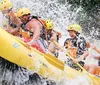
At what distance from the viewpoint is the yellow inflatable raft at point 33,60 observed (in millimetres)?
5273

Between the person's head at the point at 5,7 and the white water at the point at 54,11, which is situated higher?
the person's head at the point at 5,7

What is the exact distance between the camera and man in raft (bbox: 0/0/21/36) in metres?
5.79

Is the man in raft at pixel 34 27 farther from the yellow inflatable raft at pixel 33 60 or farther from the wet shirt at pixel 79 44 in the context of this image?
the wet shirt at pixel 79 44

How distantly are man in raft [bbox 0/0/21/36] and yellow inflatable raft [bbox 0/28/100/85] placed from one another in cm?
47

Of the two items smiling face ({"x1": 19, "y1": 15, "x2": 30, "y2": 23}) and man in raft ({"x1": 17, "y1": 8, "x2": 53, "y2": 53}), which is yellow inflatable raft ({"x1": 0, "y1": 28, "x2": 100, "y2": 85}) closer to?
man in raft ({"x1": 17, "y1": 8, "x2": 53, "y2": 53})

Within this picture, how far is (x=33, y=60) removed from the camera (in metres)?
5.46

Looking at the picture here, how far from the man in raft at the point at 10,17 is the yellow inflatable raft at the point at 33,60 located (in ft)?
1.53

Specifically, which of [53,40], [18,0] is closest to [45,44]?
[53,40]

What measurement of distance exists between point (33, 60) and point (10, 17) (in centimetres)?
79

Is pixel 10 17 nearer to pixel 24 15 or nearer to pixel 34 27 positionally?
pixel 24 15

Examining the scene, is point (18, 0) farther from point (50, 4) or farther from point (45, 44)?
point (45, 44)

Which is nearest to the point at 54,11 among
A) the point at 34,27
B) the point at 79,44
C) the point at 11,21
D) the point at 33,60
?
the point at 79,44

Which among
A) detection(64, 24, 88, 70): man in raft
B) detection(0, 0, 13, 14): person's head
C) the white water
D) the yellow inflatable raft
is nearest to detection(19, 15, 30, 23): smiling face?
detection(0, 0, 13, 14): person's head

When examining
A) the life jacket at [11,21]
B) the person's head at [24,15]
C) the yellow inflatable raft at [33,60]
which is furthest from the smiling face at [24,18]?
the yellow inflatable raft at [33,60]
